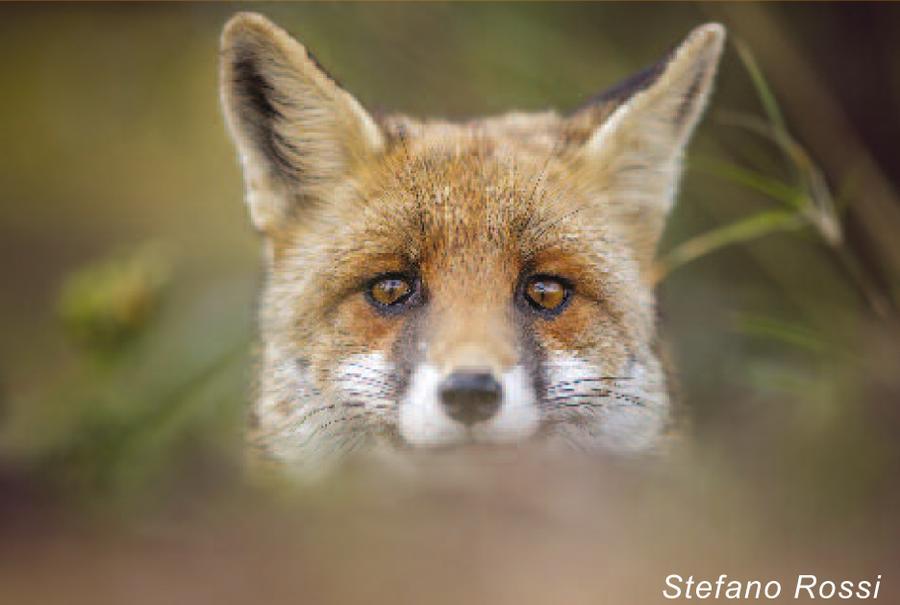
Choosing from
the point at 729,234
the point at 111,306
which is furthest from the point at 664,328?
the point at 111,306

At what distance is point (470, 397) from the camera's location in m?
2.22

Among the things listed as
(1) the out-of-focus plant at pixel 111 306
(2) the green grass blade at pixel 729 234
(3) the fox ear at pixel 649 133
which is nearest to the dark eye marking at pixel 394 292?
(3) the fox ear at pixel 649 133

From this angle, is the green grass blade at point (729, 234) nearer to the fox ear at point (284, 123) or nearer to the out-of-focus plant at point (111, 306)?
the fox ear at point (284, 123)

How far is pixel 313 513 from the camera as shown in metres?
2.74

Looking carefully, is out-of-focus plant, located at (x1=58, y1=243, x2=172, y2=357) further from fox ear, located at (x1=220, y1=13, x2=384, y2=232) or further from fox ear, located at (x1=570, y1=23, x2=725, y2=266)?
fox ear, located at (x1=570, y1=23, x2=725, y2=266)

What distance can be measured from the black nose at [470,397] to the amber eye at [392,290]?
423mm

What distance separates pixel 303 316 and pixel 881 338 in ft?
9.59

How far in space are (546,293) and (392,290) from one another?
0.42 m

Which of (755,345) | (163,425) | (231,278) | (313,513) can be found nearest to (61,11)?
(231,278)

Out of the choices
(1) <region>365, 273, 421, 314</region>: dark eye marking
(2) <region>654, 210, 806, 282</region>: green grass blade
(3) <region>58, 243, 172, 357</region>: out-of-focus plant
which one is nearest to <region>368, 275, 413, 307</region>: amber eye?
(1) <region>365, 273, 421, 314</region>: dark eye marking

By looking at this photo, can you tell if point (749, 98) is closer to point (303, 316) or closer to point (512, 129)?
point (512, 129)

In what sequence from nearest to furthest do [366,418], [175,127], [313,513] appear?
[366,418] → [313,513] → [175,127]

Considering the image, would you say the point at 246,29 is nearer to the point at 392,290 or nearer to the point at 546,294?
the point at 392,290

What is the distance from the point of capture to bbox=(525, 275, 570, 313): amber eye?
2602mm
